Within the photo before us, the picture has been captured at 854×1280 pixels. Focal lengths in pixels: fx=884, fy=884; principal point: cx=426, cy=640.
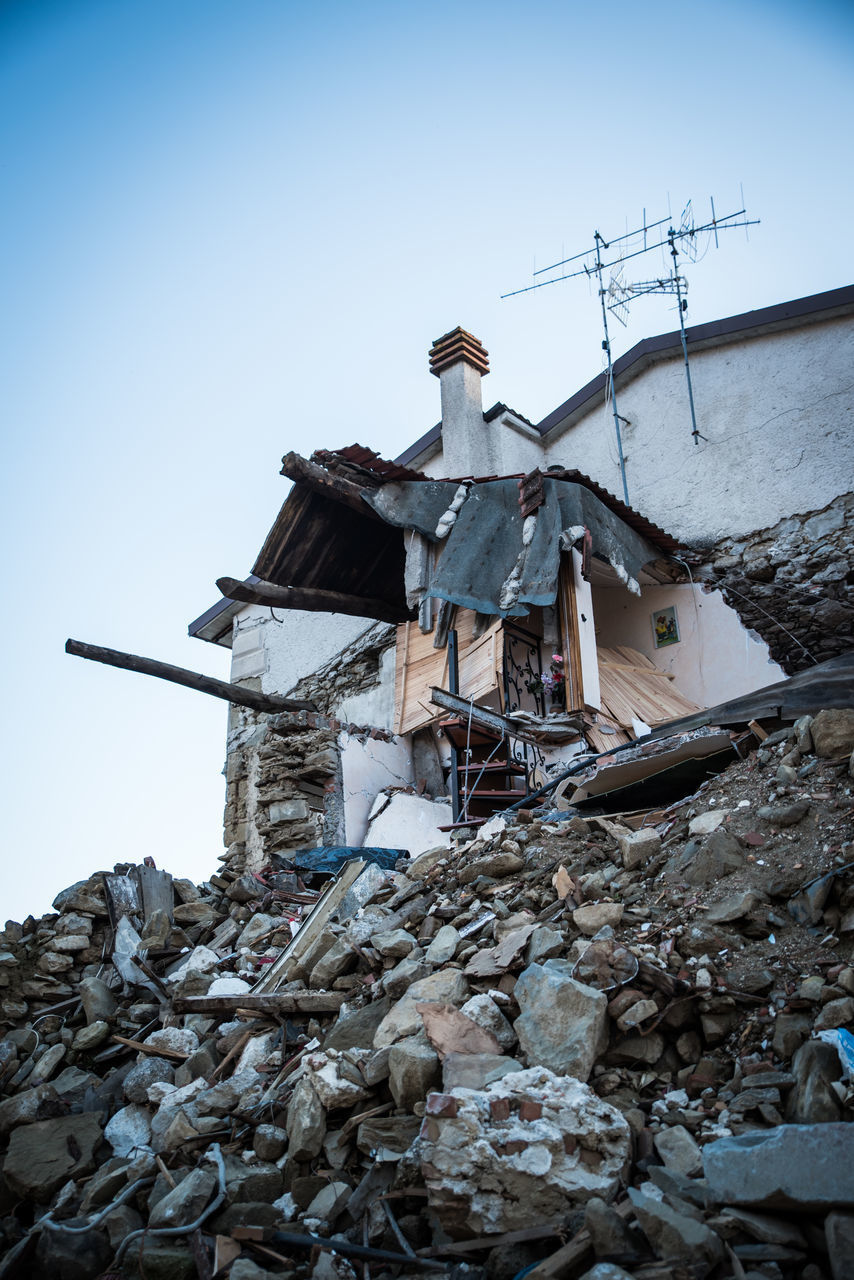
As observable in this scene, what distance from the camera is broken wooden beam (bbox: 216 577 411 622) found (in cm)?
959

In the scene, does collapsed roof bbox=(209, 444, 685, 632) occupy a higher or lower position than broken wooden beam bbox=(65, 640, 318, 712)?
higher

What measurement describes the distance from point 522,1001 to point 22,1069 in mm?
3455

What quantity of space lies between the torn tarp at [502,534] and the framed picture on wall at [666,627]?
1026 mm

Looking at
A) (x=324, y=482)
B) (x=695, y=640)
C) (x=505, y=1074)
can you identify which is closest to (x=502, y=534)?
(x=324, y=482)

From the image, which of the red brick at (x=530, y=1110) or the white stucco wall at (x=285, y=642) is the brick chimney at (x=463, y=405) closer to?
the white stucco wall at (x=285, y=642)

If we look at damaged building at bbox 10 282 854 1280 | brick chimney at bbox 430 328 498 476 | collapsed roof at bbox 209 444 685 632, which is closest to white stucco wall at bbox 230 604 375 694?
collapsed roof at bbox 209 444 685 632

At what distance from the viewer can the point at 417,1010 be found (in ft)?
13.0

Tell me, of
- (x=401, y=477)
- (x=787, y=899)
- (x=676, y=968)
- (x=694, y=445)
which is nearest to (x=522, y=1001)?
(x=676, y=968)

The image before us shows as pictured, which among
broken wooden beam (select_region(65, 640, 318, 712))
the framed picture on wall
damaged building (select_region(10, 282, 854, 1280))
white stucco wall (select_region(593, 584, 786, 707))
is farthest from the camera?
the framed picture on wall

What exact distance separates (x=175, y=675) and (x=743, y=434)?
24.3 ft

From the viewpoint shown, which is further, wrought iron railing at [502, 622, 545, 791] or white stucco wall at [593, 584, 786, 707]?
white stucco wall at [593, 584, 786, 707]

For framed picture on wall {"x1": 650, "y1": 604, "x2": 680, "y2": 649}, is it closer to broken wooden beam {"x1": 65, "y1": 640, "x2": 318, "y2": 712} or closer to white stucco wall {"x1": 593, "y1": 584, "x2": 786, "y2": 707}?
white stucco wall {"x1": 593, "y1": 584, "x2": 786, "y2": 707}

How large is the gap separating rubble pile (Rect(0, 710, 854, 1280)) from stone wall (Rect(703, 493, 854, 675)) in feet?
17.5

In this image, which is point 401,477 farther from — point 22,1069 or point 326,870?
point 22,1069
